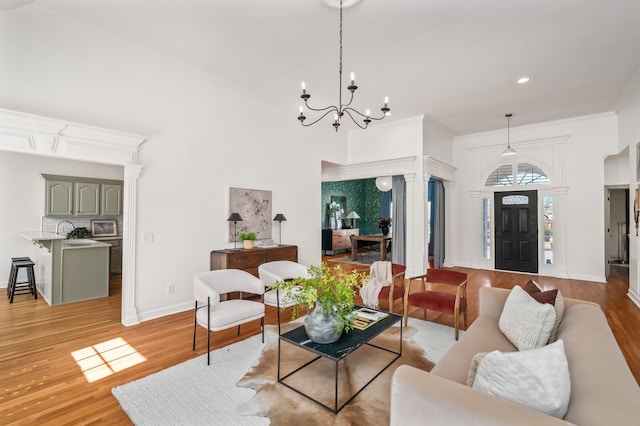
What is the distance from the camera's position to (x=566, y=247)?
6.69 m

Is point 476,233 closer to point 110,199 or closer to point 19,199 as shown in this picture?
point 110,199

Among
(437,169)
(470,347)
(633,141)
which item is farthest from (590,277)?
(470,347)

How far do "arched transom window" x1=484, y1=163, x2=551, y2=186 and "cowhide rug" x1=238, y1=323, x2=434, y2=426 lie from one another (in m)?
5.84

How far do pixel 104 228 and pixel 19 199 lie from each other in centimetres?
146

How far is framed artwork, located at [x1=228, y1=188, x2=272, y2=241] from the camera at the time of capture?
4965 mm

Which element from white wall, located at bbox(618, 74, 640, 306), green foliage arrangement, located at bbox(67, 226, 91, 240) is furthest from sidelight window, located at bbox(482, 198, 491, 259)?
green foliage arrangement, located at bbox(67, 226, 91, 240)

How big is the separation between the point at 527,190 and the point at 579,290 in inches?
96.8

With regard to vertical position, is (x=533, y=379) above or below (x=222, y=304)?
above

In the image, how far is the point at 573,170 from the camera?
6602 millimetres

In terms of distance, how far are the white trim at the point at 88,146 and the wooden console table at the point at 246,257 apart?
1.08 meters

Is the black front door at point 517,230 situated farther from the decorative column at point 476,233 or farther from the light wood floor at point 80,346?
the light wood floor at point 80,346

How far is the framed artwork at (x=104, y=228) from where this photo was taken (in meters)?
6.65

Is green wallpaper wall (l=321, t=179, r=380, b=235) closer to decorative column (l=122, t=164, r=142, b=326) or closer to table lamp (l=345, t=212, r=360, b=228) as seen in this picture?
table lamp (l=345, t=212, r=360, b=228)

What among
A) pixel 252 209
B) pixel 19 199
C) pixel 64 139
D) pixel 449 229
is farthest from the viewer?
pixel 449 229
